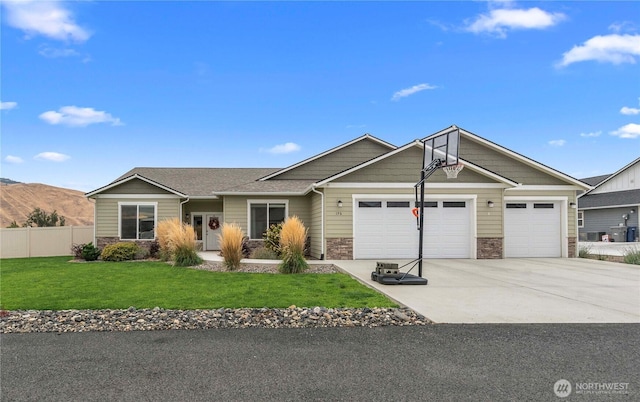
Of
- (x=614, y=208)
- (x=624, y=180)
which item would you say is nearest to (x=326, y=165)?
(x=614, y=208)

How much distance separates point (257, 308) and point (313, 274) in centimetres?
446

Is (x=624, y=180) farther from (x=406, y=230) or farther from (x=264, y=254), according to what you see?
(x=264, y=254)

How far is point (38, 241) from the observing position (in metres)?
19.9

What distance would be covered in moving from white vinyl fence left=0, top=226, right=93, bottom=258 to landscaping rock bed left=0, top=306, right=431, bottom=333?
50.9 ft

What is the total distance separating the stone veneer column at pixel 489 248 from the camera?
50.1ft

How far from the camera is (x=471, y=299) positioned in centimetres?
764

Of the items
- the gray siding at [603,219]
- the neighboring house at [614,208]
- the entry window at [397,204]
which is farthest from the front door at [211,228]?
the gray siding at [603,219]

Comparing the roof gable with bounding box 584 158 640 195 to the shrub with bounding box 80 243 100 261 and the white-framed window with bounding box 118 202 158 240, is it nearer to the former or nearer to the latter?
the white-framed window with bounding box 118 202 158 240

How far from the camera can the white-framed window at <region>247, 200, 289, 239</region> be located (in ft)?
57.7

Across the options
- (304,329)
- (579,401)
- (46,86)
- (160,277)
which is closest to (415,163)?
(160,277)

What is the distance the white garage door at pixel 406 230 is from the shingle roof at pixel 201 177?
6662mm

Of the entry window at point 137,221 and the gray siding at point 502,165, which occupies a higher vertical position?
the gray siding at point 502,165

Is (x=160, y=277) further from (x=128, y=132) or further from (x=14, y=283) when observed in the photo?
(x=128, y=132)

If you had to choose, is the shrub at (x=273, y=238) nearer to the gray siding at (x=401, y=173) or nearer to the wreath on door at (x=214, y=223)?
the gray siding at (x=401, y=173)
